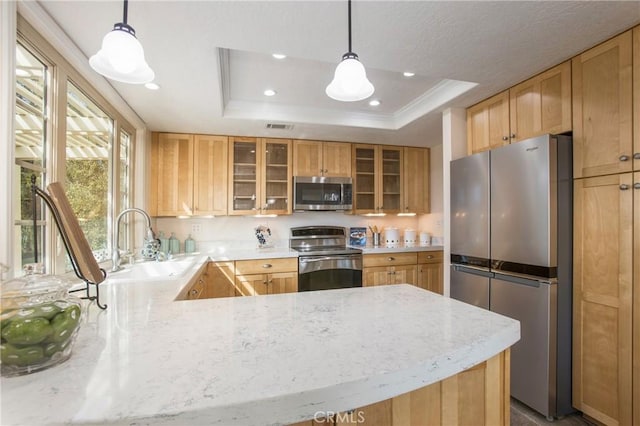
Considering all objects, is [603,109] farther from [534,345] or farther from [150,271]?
[150,271]

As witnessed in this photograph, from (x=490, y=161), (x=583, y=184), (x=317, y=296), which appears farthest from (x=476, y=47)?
(x=317, y=296)

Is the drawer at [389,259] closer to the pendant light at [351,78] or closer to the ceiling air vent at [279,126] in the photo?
the ceiling air vent at [279,126]

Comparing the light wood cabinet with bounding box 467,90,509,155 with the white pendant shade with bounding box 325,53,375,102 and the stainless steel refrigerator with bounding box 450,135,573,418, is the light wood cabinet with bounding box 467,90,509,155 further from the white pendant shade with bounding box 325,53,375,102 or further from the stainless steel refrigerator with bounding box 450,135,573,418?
the white pendant shade with bounding box 325,53,375,102

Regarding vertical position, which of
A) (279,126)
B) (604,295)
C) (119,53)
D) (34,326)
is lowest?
(604,295)

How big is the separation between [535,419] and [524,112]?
2070 mm

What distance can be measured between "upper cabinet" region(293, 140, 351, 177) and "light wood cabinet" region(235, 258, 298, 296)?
113cm

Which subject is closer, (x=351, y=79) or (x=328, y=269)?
(x=351, y=79)

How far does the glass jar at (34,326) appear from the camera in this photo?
2.02 feet

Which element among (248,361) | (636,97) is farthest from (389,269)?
(248,361)

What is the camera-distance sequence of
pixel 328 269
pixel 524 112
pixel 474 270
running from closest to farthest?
pixel 524 112, pixel 474 270, pixel 328 269

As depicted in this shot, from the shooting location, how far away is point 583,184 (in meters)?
1.81

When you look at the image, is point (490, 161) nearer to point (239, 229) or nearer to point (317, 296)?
point (317, 296)

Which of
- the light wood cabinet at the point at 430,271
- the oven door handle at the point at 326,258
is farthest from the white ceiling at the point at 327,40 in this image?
the light wood cabinet at the point at 430,271

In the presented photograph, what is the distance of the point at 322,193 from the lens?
363 cm
